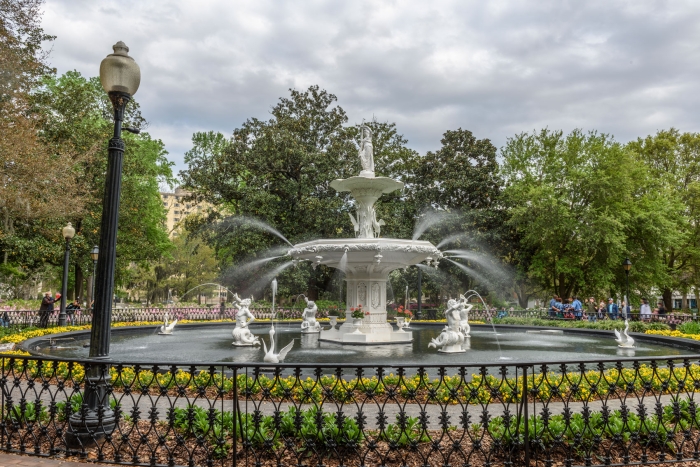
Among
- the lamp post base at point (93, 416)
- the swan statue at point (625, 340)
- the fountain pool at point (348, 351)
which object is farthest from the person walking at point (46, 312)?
the swan statue at point (625, 340)

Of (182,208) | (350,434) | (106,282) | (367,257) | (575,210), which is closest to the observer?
(350,434)

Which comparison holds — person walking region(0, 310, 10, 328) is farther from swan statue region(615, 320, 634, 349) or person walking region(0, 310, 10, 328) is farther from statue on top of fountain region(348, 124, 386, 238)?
swan statue region(615, 320, 634, 349)

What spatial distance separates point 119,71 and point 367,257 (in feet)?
31.1

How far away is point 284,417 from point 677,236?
3288cm

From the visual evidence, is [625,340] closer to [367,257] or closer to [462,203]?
[367,257]

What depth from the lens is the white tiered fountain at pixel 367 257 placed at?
548 inches

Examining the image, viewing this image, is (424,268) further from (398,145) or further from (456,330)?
(456,330)

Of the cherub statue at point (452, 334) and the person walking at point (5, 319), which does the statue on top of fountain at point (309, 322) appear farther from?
the person walking at point (5, 319)

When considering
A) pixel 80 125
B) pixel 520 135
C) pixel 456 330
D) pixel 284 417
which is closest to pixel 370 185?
pixel 456 330

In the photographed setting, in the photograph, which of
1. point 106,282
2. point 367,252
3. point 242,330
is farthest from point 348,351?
point 106,282

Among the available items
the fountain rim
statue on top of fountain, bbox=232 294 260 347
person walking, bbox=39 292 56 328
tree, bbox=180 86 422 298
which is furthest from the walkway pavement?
tree, bbox=180 86 422 298

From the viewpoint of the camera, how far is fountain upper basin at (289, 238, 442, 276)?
1374 centimetres

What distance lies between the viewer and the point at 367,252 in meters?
14.0

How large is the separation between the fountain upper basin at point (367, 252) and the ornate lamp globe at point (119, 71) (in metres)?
8.53
